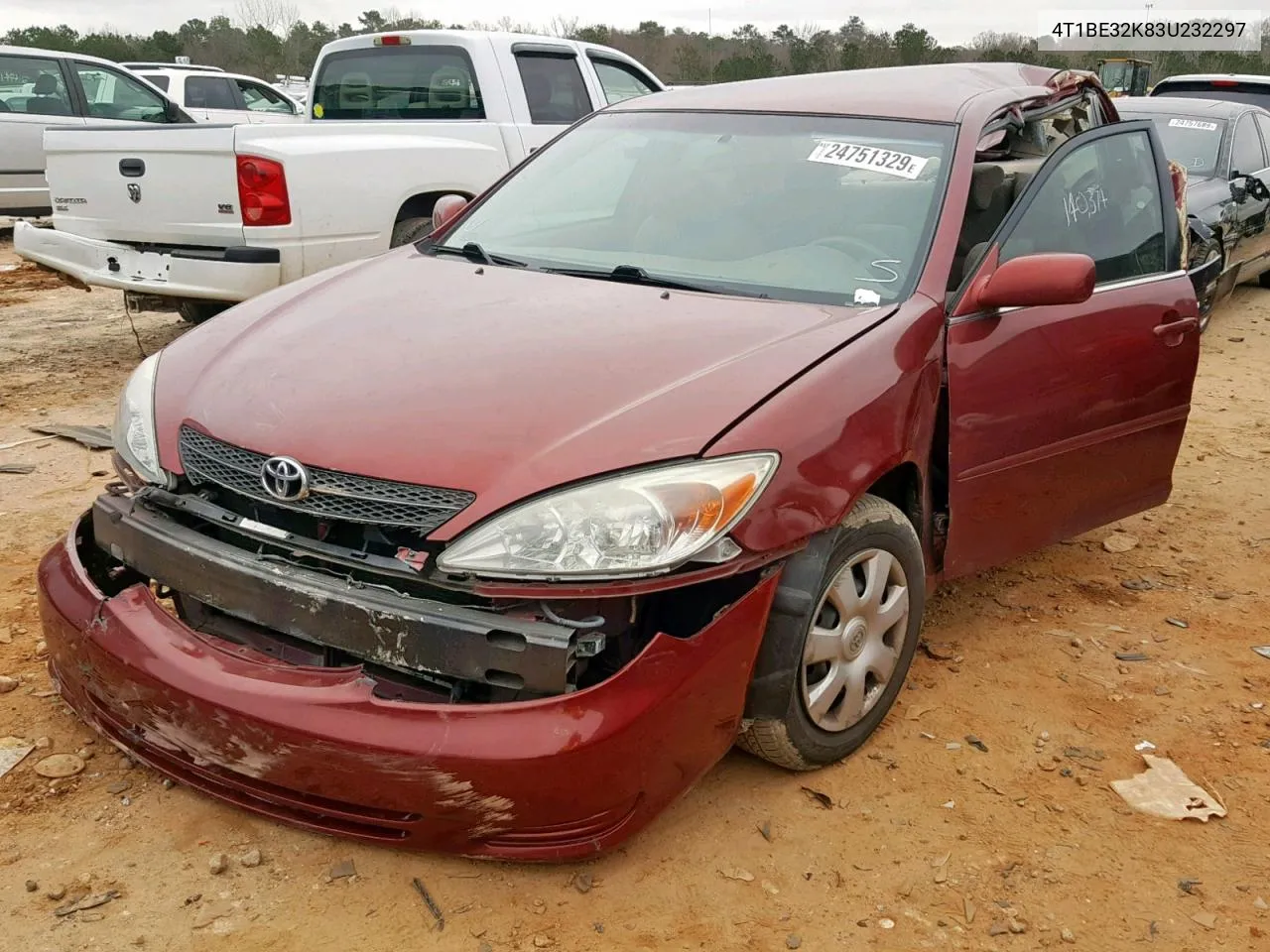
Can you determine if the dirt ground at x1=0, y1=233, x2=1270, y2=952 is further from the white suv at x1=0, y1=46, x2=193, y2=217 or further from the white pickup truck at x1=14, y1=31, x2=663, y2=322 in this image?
the white suv at x1=0, y1=46, x2=193, y2=217

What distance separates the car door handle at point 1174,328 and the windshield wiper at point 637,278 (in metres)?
1.52

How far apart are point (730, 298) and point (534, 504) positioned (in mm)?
1051

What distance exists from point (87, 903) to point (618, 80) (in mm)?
7047

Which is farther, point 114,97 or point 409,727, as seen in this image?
point 114,97

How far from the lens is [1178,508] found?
4984 mm

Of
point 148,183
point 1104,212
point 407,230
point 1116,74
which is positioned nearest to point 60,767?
point 1104,212

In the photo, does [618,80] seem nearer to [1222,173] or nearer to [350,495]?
[1222,173]

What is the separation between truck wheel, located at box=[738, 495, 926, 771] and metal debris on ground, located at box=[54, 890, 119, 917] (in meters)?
1.40

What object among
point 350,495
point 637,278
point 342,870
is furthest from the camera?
point 637,278

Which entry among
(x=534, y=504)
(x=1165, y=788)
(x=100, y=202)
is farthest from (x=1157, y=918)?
(x=100, y=202)

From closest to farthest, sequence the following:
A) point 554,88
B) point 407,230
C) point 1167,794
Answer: point 1167,794
point 407,230
point 554,88

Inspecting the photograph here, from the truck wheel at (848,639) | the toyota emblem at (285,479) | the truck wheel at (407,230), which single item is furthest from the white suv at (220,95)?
the truck wheel at (848,639)

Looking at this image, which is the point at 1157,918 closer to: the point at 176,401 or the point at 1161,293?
the point at 1161,293

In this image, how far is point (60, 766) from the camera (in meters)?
2.81
